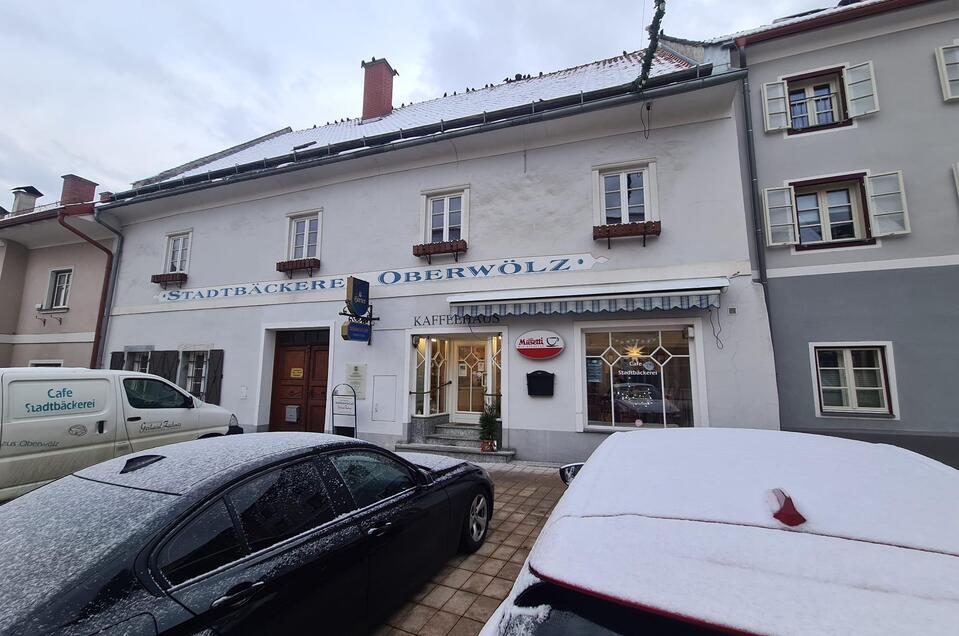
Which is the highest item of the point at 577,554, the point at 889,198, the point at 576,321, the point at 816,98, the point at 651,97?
the point at 816,98

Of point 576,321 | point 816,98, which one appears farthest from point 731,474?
point 816,98

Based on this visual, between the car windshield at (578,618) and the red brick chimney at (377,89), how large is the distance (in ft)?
48.0

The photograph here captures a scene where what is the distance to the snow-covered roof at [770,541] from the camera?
979 millimetres

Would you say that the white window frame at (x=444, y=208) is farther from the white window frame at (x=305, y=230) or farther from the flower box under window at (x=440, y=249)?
the white window frame at (x=305, y=230)

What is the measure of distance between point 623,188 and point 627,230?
104 cm

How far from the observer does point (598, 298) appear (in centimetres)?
734

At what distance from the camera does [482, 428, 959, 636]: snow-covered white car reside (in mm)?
982

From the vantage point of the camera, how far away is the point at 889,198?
7207mm

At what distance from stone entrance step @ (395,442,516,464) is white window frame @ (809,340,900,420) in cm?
542

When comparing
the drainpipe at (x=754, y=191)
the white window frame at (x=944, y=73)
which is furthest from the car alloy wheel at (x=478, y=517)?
the white window frame at (x=944, y=73)

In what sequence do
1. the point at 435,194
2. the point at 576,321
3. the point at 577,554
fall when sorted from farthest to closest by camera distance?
1. the point at 435,194
2. the point at 576,321
3. the point at 577,554

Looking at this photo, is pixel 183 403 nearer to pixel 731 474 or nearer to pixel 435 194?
pixel 435 194

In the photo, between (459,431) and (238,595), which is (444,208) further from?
(238,595)

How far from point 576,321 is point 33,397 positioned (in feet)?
26.0
